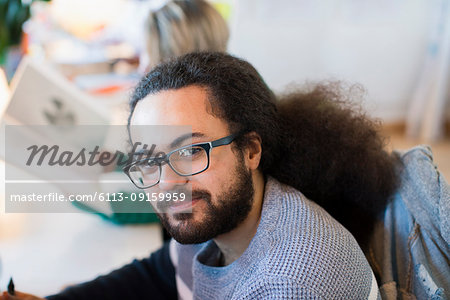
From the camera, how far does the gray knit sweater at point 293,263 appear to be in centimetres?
59

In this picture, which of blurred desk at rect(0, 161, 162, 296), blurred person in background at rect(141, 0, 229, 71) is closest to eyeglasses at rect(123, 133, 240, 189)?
blurred desk at rect(0, 161, 162, 296)

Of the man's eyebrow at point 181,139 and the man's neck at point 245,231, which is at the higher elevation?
the man's eyebrow at point 181,139

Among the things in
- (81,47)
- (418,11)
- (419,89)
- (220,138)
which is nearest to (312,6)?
(418,11)

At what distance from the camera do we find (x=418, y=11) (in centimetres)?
272

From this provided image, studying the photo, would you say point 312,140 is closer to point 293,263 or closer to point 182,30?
point 293,263

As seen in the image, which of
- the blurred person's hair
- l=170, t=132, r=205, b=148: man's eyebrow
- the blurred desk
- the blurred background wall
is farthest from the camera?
the blurred background wall

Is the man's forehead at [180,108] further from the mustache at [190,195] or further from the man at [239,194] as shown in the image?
the mustache at [190,195]

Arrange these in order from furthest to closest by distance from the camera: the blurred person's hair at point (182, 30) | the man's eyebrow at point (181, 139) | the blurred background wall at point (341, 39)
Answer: the blurred background wall at point (341, 39) → the blurred person's hair at point (182, 30) → the man's eyebrow at point (181, 139)

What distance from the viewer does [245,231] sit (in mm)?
788

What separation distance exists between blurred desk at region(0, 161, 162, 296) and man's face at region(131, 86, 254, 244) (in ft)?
1.20

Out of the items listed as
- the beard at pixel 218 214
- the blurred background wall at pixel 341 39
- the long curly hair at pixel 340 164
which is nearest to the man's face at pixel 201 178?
the beard at pixel 218 214

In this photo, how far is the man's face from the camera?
0.71 metres

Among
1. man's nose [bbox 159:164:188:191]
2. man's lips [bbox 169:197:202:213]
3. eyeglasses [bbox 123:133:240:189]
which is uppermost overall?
eyeglasses [bbox 123:133:240:189]

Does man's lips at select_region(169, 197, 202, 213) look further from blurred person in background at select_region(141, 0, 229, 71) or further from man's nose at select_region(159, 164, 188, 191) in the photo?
blurred person in background at select_region(141, 0, 229, 71)
